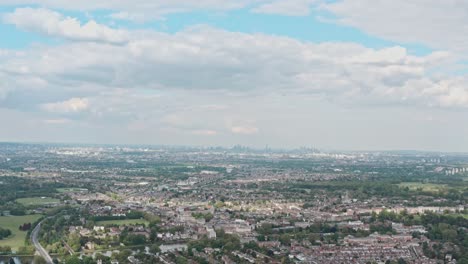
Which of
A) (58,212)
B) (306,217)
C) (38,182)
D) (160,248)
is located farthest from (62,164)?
(160,248)

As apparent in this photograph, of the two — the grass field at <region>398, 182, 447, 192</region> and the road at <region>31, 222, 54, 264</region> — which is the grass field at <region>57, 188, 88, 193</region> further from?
the grass field at <region>398, 182, 447, 192</region>

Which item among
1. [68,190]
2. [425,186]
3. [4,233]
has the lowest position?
[4,233]

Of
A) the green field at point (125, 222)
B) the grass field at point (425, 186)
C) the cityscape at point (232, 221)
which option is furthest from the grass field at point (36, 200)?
the grass field at point (425, 186)

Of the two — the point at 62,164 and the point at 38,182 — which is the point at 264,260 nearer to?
the point at 38,182

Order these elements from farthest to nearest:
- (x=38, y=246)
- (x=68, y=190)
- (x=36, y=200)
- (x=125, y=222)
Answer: (x=68, y=190), (x=36, y=200), (x=125, y=222), (x=38, y=246)

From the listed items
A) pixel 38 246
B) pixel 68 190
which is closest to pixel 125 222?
pixel 38 246

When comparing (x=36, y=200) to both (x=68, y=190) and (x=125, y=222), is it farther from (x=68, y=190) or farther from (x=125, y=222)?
(x=125, y=222)

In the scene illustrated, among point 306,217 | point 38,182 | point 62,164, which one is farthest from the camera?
point 62,164

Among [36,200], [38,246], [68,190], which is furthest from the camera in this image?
[68,190]
